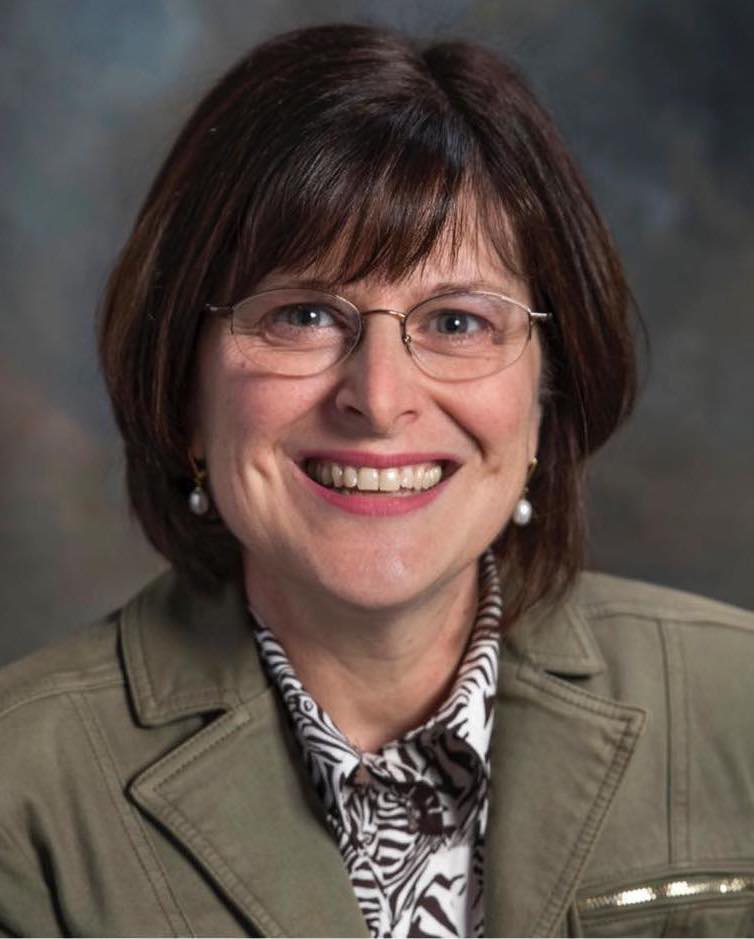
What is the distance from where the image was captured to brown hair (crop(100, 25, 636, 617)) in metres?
2.38

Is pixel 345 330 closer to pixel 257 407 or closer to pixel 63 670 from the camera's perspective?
pixel 257 407

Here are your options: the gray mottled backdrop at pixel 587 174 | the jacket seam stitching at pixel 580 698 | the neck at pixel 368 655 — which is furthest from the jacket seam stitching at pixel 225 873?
the gray mottled backdrop at pixel 587 174

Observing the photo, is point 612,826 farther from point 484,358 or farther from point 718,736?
point 484,358

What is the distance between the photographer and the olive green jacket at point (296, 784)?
2436 mm

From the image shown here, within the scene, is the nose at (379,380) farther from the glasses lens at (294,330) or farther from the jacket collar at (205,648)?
the jacket collar at (205,648)

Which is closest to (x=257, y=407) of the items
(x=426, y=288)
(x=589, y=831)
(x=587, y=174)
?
(x=426, y=288)

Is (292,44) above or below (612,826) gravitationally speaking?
above

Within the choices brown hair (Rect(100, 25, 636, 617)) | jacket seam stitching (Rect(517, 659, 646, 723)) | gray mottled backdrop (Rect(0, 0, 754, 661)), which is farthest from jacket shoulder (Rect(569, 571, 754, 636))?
gray mottled backdrop (Rect(0, 0, 754, 661))

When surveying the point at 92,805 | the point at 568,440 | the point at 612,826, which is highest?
the point at 568,440

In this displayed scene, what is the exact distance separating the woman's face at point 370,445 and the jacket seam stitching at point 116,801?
34 cm

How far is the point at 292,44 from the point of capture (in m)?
2.53

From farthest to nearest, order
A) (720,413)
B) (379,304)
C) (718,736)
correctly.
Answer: (720,413) → (718,736) → (379,304)

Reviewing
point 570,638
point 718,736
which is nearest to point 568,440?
point 570,638

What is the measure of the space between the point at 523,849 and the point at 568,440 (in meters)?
0.65
